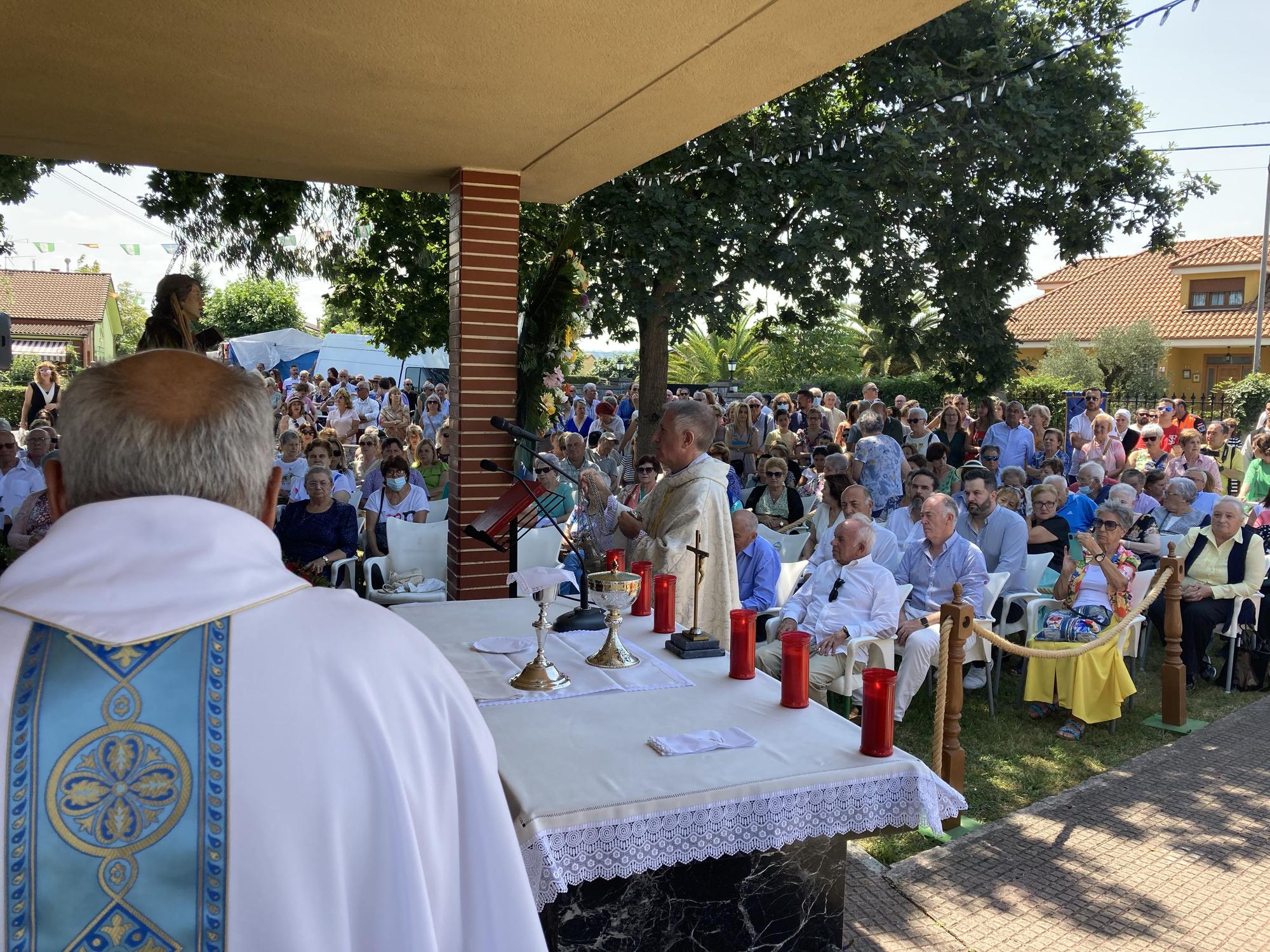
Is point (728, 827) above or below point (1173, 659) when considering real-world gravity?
above

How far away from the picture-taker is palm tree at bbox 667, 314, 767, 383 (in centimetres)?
3136

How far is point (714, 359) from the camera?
103 ft

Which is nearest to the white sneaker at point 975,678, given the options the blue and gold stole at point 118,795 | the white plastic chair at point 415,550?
the white plastic chair at point 415,550

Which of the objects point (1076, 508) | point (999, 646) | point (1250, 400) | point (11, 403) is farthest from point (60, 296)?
Result: point (999, 646)

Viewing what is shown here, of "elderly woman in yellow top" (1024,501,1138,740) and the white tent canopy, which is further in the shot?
the white tent canopy

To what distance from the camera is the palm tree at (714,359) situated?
31.4 meters

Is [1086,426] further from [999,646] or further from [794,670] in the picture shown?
[794,670]

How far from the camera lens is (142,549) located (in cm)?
109

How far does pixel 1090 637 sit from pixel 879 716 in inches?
147

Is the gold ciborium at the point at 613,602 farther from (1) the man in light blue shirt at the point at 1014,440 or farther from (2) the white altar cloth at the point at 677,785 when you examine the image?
(1) the man in light blue shirt at the point at 1014,440

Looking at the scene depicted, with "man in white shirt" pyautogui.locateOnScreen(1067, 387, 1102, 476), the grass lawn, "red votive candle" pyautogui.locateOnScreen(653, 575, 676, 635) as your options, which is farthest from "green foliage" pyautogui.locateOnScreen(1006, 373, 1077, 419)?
"red votive candle" pyautogui.locateOnScreen(653, 575, 676, 635)

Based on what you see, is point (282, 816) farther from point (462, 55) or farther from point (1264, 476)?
Answer: point (1264, 476)

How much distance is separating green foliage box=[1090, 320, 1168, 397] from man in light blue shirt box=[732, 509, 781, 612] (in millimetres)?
23068

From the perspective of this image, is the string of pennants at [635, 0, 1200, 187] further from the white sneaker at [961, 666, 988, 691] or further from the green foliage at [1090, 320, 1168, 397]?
the green foliage at [1090, 320, 1168, 397]
